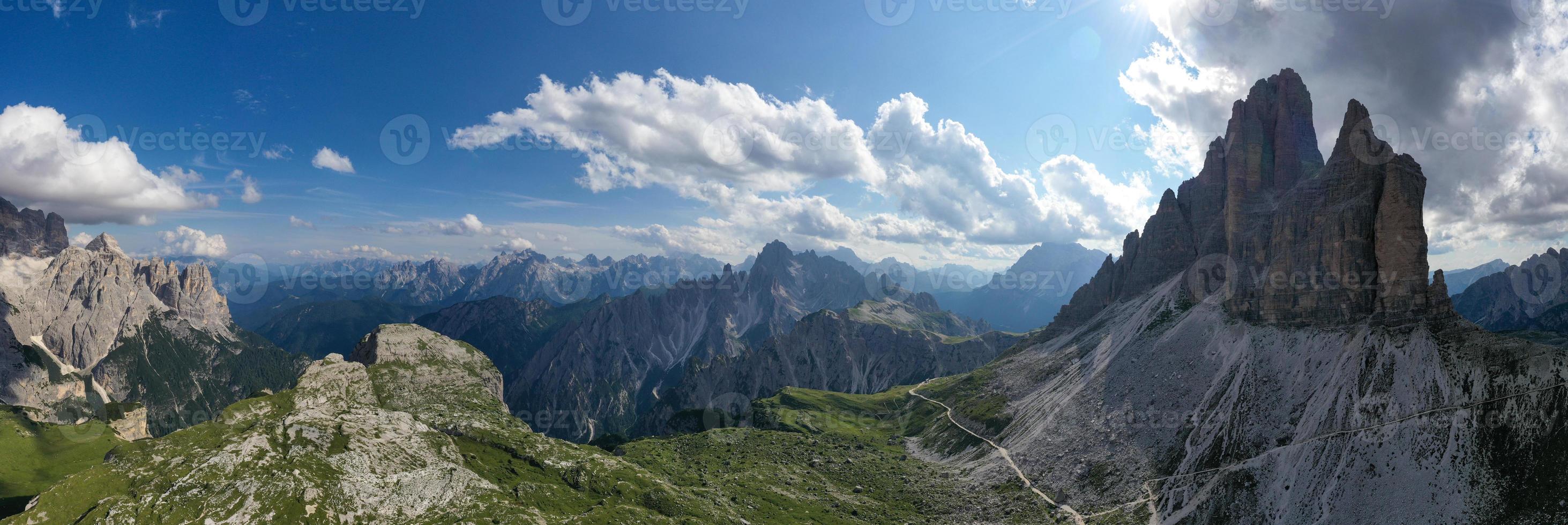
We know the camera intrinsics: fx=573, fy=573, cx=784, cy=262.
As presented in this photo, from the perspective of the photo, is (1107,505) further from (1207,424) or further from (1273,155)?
(1273,155)

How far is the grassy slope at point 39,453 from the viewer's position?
463 feet

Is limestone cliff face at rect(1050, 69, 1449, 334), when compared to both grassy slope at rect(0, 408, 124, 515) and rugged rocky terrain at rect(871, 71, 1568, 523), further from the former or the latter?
grassy slope at rect(0, 408, 124, 515)

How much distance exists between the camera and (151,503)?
6712 cm

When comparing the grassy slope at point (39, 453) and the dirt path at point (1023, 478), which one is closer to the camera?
the dirt path at point (1023, 478)

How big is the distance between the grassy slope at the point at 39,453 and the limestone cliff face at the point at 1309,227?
936 feet

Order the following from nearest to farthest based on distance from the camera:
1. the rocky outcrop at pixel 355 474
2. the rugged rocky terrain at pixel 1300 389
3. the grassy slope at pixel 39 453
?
the rocky outcrop at pixel 355 474 < the rugged rocky terrain at pixel 1300 389 < the grassy slope at pixel 39 453

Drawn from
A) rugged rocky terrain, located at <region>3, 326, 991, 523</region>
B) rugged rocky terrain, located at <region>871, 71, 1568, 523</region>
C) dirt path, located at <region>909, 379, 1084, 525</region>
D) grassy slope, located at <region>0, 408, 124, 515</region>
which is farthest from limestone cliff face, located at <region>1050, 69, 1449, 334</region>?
grassy slope, located at <region>0, 408, 124, 515</region>

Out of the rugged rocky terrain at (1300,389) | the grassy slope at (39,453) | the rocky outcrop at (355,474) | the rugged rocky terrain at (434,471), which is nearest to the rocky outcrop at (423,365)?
the rugged rocky terrain at (434,471)

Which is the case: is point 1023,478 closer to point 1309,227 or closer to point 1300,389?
point 1300,389

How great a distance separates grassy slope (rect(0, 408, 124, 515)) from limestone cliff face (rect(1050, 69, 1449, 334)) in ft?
936

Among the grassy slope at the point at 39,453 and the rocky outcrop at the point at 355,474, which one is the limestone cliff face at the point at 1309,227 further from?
the grassy slope at the point at 39,453

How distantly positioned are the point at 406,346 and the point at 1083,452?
174064mm

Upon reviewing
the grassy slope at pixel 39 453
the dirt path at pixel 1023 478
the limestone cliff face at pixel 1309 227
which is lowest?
the grassy slope at pixel 39 453

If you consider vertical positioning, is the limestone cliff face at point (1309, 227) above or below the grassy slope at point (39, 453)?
above
